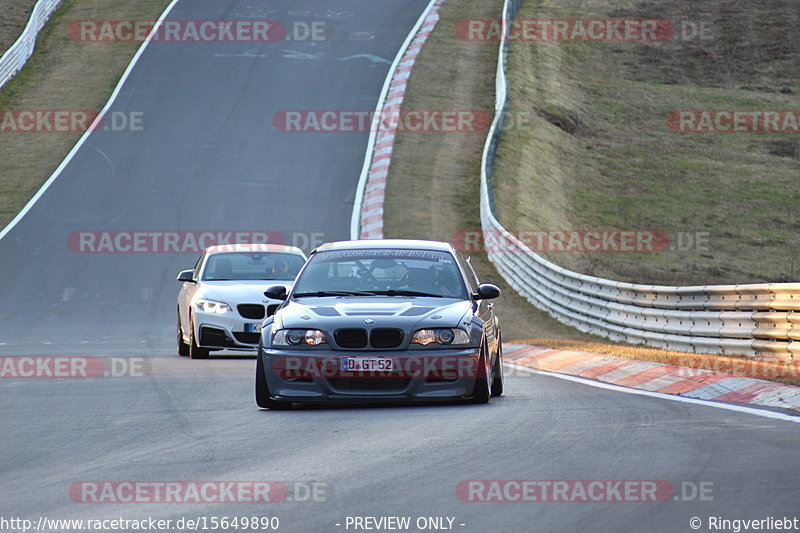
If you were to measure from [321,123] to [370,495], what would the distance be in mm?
34453

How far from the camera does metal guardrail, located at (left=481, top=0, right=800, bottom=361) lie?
1453 centimetres

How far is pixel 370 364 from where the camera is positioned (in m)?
10.8

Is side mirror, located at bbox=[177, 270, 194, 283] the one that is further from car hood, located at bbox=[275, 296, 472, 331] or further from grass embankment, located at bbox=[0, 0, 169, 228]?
grass embankment, located at bbox=[0, 0, 169, 228]

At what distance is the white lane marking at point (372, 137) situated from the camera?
A: 103 feet

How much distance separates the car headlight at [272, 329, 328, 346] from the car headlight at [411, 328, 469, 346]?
779 millimetres

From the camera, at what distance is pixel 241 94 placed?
142 feet

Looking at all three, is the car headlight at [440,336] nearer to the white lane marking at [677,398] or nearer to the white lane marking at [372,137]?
the white lane marking at [677,398]

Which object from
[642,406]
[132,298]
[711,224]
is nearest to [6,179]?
[132,298]

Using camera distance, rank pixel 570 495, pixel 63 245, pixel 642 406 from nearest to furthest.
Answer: pixel 570 495 < pixel 642 406 < pixel 63 245

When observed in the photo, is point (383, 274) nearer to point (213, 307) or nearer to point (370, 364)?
point (370, 364)

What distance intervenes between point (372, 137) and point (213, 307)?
71.9ft

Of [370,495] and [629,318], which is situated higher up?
[370,495]

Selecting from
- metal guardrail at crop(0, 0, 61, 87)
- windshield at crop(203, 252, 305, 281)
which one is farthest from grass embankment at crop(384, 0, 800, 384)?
metal guardrail at crop(0, 0, 61, 87)

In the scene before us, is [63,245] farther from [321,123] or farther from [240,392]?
[240,392]
